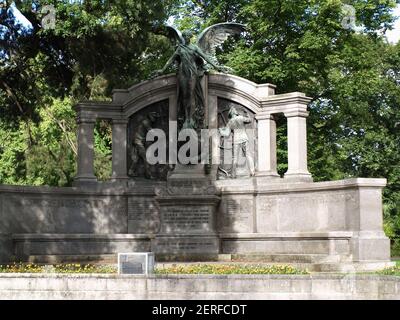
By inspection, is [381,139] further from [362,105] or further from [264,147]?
[264,147]

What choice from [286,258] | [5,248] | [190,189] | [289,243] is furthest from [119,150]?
[286,258]

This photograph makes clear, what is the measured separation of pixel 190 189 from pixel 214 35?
5.79 meters

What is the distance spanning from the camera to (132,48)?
29.5 metres

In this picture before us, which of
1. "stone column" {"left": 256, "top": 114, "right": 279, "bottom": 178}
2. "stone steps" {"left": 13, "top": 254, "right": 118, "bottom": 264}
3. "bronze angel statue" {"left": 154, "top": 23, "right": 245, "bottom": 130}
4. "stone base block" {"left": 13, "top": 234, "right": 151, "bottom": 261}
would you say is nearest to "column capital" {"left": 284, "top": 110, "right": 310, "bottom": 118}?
"stone column" {"left": 256, "top": 114, "right": 279, "bottom": 178}

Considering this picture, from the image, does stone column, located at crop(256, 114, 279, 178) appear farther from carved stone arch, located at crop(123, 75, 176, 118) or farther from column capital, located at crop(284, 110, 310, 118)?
carved stone arch, located at crop(123, 75, 176, 118)

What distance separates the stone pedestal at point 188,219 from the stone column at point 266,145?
6.08 ft

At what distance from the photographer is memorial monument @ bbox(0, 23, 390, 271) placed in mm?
21859

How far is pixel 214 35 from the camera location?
26078mm

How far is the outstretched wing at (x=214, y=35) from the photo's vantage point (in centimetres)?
2561

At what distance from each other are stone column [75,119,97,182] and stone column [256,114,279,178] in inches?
201

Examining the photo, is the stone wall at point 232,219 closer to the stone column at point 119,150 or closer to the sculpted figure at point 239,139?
the stone column at point 119,150

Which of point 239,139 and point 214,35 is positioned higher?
point 214,35

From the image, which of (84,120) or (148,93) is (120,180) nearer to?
(84,120)

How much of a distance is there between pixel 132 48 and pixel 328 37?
27.6ft
